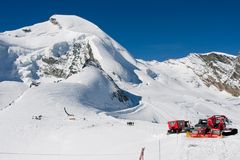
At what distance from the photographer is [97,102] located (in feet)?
299

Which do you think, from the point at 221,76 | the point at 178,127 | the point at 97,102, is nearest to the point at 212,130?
the point at 178,127

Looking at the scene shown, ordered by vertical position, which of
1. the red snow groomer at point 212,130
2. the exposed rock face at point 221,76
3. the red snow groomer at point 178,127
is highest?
the exposed rock face at point 221,76

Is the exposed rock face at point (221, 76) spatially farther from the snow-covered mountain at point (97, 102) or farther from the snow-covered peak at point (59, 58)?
the snow-covered peak at point (59, 58)

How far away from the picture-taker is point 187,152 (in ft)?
83.0

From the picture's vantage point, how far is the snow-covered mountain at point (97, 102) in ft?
110

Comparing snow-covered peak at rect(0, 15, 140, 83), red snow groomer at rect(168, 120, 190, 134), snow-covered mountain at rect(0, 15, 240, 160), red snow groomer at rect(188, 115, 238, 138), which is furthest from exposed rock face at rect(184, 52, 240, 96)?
red snow groomer at rect(188, 115, 238, 138)

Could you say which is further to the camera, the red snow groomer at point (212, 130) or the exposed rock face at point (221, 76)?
the exposed rock face at point (221, 76)

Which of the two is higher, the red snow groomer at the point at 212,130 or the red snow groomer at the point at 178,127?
the red snow groomer at the point at 178,127

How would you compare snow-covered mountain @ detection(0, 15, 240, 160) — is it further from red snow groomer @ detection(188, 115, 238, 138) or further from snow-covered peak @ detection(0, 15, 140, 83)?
red snow groomer @ detection(188, 115, 238, 138)

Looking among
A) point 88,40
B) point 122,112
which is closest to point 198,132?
point 122,112

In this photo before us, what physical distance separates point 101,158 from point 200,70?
562 ft

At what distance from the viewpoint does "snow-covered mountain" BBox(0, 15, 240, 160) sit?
110 ft

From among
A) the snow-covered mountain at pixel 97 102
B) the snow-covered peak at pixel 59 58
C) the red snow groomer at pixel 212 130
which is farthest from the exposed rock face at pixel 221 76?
the red snow groomer at pixel 212 130

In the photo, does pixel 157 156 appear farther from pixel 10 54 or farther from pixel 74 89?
pixel 10 54
